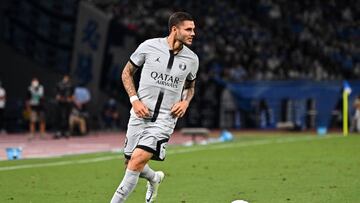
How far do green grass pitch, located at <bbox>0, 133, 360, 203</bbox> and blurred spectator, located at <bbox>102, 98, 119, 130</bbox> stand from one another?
432 inches

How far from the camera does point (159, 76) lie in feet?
31.7

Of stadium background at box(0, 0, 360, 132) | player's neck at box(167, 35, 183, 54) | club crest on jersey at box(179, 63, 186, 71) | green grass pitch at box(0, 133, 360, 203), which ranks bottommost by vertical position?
green grass pitch at box(0, 133, 360, 203)

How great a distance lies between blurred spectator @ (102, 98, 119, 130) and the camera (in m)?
32.9

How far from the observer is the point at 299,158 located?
1862 cm

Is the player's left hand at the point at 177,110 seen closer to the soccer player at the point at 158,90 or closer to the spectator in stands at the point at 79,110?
the soccer player at the point at 158,90

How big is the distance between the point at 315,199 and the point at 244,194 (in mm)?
1108

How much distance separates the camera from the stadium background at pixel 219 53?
3222 centimetres

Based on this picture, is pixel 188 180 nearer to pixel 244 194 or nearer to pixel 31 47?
pixel 244 194

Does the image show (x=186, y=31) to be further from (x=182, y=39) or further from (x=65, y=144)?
(x=65, y=144)

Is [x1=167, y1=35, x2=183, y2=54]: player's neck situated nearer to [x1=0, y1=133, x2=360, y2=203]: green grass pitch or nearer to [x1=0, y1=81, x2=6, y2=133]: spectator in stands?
[x1=0, y1=133, x2=360, y2=203]: green grass pitch

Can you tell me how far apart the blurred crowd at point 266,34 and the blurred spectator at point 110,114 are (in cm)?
314

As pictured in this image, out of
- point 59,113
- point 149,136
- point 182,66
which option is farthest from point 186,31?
point 59,113

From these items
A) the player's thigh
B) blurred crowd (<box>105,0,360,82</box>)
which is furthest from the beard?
blurred crowd (<box>105,0,360,82</box>)

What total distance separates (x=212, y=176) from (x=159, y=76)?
5.55m
